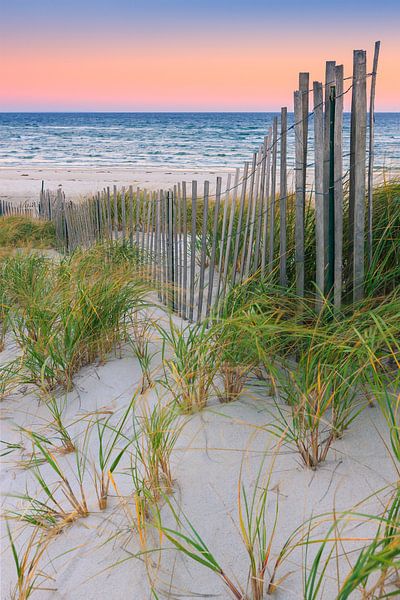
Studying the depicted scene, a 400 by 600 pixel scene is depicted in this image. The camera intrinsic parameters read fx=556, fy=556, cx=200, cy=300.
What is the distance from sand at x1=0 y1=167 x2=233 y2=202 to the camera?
1602 cm

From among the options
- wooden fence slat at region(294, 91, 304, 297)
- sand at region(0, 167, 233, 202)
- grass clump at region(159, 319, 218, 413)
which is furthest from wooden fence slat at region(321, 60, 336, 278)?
sand at region(0, 167, 233, 202)

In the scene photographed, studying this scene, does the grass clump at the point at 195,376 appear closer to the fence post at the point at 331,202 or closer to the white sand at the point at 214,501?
the white sand at the point at 214,501

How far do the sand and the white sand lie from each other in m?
12.9

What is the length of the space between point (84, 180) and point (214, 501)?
19166 millimetres

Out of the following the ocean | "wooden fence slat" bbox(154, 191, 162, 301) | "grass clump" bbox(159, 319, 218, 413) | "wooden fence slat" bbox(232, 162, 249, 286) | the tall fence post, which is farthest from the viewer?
the ocean

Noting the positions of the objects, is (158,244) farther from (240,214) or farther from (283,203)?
(283,203)

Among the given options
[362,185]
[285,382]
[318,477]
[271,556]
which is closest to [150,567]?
[271,556]

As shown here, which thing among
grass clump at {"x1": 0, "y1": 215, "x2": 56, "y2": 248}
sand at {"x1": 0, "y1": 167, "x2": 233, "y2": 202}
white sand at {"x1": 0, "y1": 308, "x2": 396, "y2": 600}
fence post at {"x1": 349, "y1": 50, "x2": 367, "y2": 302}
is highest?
fence post at {"x1": 349, "y1": 50, "x2": 367, "y2": 302}

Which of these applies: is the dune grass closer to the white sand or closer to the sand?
the white sand

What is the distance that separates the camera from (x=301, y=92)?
283cm

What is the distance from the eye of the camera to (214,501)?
2006 millimetres

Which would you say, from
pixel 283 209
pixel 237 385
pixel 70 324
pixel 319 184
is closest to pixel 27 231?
pixel 70 324

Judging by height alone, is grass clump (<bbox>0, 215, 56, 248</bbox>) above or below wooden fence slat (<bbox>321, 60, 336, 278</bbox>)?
below

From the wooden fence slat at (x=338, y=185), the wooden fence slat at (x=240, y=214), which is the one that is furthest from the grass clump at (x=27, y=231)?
the wooden fence slat at (x=338, y=185)
